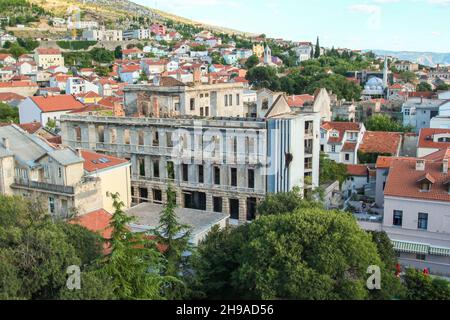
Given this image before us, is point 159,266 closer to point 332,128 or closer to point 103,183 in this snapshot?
point 103,183

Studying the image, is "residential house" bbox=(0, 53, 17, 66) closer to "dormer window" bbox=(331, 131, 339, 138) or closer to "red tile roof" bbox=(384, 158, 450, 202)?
"dormer window" bbox=(331, 131, 339, 138)

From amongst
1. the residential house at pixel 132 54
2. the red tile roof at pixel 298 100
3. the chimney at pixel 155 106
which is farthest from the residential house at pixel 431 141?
the residential house at pixel 132 54

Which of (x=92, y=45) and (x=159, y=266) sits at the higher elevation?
(x=92, y=45)

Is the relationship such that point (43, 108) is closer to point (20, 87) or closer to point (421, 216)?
point (20, 87)

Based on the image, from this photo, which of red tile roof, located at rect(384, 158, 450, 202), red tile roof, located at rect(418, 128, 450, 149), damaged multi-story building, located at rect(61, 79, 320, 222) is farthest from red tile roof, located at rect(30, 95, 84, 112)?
red tile roof, located at rect(384, 158, 450, 202)

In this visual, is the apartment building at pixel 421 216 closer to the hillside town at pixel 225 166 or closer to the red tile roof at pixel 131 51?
the hillside town at pixel 225 166

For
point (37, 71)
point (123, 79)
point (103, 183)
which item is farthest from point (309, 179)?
point (37, 71)

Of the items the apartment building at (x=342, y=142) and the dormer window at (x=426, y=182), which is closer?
the dormer window at (x=426, y=182)
